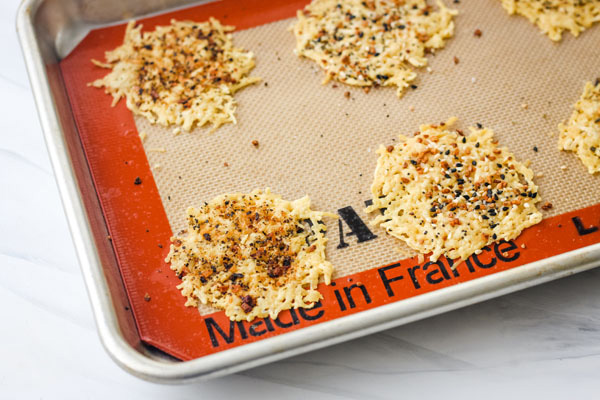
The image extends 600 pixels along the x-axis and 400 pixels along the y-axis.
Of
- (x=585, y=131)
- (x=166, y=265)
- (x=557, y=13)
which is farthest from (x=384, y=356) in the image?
(x=557, y=13)

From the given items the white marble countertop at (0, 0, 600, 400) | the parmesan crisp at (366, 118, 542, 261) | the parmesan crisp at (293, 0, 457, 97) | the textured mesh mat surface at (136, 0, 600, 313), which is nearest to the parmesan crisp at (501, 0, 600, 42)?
the textured mesh mat surface at (136, 0, 600, 313)

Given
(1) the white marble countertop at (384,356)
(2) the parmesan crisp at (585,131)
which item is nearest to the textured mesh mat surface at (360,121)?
(2) the parmesan crisp at (585,131)

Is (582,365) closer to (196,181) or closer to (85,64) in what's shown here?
(196,181)

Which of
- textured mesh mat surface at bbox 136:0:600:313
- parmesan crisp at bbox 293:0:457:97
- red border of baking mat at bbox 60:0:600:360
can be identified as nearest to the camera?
red border of baking mat at bbox 60:0:600:360

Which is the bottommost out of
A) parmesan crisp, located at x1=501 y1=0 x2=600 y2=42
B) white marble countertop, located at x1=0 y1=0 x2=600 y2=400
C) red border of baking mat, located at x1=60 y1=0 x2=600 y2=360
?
white marble countertop, located at x1=0 y1=0 x2=600 y2=400

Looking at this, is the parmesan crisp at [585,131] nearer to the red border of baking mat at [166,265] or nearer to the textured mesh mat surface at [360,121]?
the textured mesh mat surface at [360,121]

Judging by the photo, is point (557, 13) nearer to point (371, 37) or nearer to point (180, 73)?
point (371, 37)

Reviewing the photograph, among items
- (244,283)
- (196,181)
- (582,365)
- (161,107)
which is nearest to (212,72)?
(161,107)

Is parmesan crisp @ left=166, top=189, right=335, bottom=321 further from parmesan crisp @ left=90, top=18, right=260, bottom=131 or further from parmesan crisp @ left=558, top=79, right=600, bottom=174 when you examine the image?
parmesan crisp @ left=558, top=79, right=600, bottom=174
